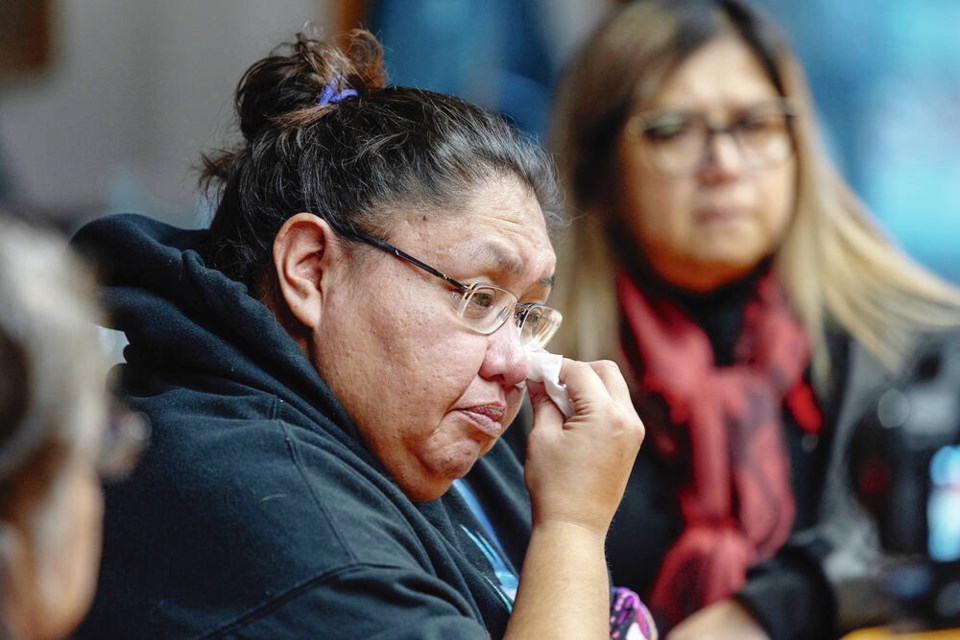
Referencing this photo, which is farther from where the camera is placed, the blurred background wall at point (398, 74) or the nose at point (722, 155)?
the blurred background wall at point (398, 74)

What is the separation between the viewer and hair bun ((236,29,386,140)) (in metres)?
1.64

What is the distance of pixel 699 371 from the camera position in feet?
8.59

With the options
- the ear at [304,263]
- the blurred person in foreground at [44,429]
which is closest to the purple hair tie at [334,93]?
the ear at [304,263]

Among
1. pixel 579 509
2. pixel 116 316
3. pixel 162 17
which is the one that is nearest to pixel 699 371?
pixel 579 509

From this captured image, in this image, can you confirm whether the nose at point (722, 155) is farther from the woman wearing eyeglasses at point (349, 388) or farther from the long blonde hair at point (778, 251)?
the woman wearing eyeglasses at point (349, 388)

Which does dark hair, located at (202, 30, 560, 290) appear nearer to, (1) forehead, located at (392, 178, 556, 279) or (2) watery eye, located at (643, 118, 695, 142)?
Result: (1) forehead, located at (392, 178, 556, 279)

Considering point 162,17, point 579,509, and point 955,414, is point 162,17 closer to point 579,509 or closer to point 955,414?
point 955,414

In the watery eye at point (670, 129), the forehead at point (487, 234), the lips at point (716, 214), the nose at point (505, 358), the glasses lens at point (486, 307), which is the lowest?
the nose at point (505, 358)

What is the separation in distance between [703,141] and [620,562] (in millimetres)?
919

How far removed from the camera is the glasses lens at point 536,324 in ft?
5.28

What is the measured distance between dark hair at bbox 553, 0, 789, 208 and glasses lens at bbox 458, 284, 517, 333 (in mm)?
1233

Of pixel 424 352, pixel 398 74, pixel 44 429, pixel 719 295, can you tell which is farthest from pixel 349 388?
pixel 719 295

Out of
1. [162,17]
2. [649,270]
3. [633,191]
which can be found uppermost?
[162,17]

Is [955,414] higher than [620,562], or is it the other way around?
[955,414]
